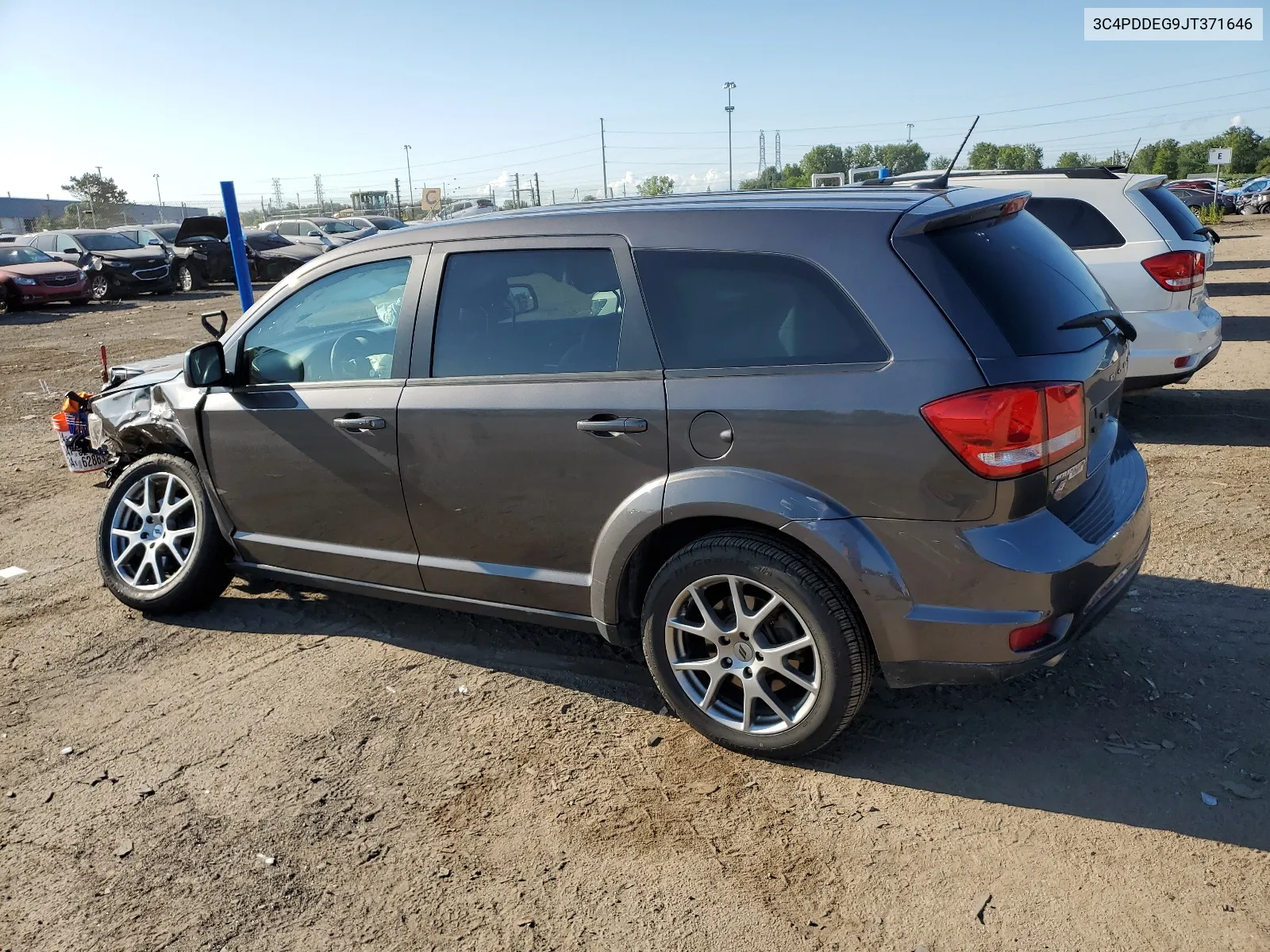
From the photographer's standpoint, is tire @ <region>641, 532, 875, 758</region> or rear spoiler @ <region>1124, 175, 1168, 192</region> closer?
tire @ <region>641, 532, 875, 758</region>

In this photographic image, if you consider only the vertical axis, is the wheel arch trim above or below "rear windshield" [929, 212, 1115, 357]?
below

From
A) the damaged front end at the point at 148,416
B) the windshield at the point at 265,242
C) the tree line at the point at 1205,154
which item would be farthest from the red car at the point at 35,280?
the tree line at the point at 1205,154

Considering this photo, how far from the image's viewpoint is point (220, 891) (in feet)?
9.49

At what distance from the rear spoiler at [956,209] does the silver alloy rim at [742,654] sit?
1232 mm

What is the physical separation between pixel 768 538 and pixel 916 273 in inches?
37.3

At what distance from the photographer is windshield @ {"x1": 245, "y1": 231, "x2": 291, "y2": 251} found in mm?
26297

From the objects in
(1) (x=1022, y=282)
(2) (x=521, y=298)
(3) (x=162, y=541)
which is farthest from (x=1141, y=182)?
(3) (x=162, y=541)

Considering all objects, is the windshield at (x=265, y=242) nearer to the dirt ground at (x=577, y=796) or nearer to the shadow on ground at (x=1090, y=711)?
the dirt ground at (x=577, y=796)

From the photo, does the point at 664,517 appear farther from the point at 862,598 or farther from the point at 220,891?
the point at 220,891

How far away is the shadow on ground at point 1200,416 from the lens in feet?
23.7

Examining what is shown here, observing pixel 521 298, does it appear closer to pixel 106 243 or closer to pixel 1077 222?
pixel 1077 222

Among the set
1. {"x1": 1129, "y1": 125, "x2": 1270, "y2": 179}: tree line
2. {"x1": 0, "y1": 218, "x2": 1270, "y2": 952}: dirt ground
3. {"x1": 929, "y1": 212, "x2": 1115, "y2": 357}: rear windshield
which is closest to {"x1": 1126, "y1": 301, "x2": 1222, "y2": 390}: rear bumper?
{"x1": 0, "y1": 218, "x2": 1270, "y2": 952}: dirt ground

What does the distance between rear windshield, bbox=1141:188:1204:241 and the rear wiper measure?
4634 millimetres

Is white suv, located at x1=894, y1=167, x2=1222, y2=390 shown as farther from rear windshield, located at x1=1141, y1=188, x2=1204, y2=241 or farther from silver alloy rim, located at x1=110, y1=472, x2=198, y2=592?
silver alloy rim, located at x1=110, y1=472, x2=198, y2=592
